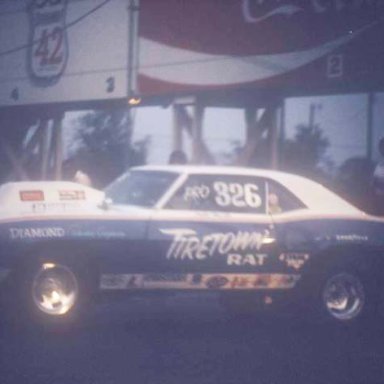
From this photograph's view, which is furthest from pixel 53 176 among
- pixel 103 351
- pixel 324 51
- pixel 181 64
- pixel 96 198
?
pixel 103 351

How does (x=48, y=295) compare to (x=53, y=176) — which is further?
(x=53, y=176)

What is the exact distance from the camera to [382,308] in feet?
33.7

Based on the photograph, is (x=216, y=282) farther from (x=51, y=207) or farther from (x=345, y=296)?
(x=51, y=207)

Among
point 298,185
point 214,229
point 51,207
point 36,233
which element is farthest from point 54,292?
point 298,185

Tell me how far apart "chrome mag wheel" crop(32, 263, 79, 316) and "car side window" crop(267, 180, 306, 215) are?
224 cm

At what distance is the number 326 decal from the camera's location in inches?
370

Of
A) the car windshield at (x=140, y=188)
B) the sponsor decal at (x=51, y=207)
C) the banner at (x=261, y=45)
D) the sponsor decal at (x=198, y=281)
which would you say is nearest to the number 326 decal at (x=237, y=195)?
the car windshield at (x=140, y=188)

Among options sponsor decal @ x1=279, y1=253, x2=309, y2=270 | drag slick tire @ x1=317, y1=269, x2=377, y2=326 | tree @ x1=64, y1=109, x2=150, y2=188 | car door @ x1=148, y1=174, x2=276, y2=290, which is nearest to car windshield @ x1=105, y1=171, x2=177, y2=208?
car door @ x1=148, y1=174, x2=276, y2=290

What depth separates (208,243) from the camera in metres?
9.16

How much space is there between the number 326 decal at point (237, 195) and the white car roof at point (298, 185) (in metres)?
0.15

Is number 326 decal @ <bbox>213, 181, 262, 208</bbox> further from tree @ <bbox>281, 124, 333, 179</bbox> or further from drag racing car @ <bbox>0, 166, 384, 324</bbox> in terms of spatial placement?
tree @ <bbox>281, 124, 333, 179</bbox>

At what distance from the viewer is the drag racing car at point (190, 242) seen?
8.65 metres

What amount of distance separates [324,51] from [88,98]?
184 inches

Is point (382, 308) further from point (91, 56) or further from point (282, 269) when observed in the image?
point (91, 56)
